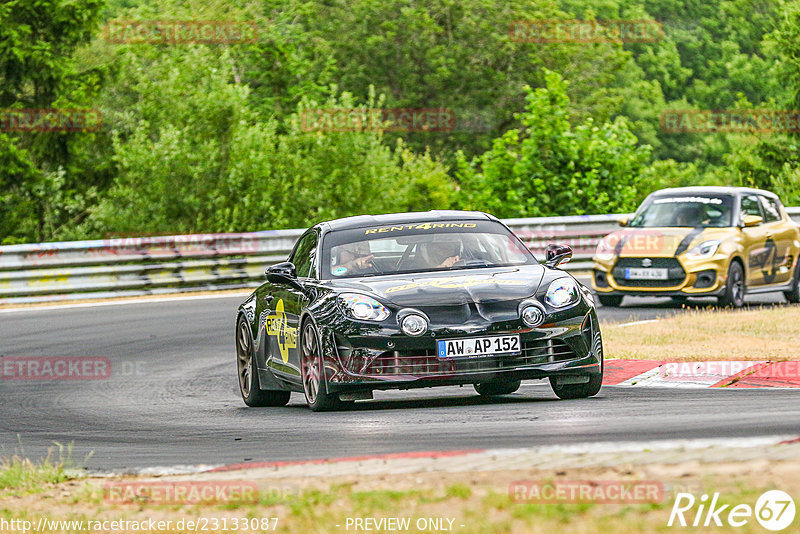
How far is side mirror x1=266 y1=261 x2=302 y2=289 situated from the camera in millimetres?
10672

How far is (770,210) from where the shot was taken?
19.6m

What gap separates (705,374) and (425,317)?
2.99 meters

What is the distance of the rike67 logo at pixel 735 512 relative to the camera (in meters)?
4.91

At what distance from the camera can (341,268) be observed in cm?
1062

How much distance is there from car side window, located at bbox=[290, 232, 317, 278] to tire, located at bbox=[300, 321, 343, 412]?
0.83 metres

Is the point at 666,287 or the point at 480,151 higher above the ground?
the point at 666,287

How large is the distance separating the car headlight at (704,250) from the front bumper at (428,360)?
8828 millimetres

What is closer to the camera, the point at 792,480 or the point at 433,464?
the point at 792,480

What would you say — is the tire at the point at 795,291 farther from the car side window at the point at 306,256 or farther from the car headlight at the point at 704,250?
the car side window at the point at 306,256

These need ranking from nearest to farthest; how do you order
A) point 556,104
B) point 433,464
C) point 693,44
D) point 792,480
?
point 792,480, point 433,464, point 556,104, point 693,44

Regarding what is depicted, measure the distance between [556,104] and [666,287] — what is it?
1323 cm

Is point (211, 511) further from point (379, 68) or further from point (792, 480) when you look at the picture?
point (379, 68)

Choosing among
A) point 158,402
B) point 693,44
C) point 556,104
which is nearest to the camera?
point 158,402

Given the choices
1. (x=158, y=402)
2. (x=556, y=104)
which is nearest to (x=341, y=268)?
(x=158, y=402)
